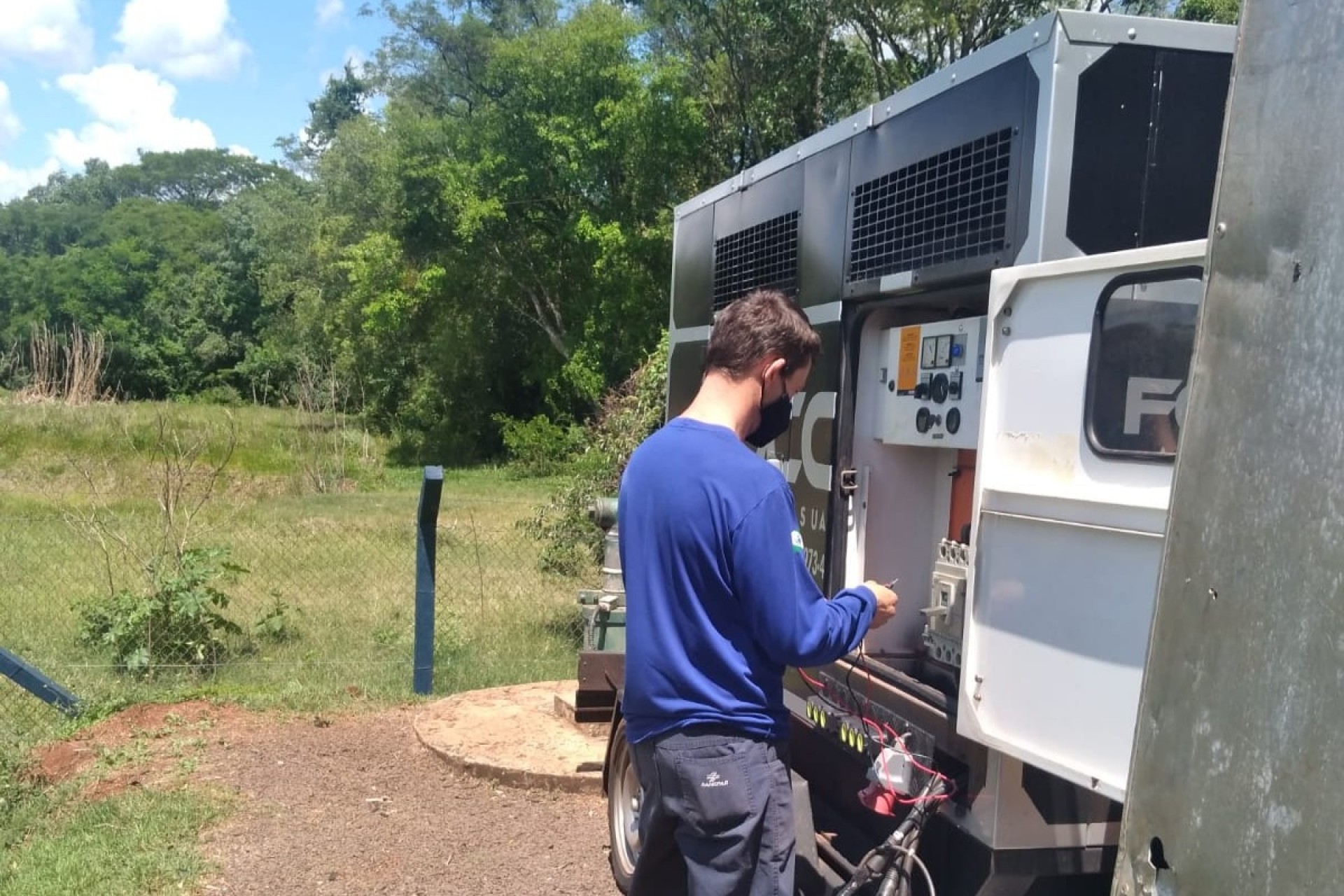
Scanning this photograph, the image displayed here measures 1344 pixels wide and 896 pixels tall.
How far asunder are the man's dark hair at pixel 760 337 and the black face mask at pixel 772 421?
118 millimetres

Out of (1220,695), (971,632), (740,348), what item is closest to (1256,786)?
(1220,695)

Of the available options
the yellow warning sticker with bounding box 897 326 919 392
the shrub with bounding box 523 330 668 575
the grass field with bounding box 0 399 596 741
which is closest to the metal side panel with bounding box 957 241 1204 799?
the yellow warning sticker with bounding box 897 326 919 392

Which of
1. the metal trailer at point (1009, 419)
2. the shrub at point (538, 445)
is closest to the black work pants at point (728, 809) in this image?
the metal trailer at point (1009, 419)

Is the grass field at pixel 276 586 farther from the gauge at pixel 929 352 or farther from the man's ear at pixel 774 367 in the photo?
the man's ear at pixel 774 367

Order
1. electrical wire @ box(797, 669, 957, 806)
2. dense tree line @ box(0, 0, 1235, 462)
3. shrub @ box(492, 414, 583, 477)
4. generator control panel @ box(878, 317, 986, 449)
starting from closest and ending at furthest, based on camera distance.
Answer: electrical wire @ box(797, 669, 957, 806), generator control panel @ box(878, 317, 986, 449), dense tree line @ box(0, 0, 1235, 462), shrub @ box(492, 414, 583, 477)

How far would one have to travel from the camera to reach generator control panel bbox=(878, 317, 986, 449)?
3.15 metres

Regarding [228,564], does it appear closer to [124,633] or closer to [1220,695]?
[124,633]

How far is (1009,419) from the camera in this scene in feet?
8.73

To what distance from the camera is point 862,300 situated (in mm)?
3643

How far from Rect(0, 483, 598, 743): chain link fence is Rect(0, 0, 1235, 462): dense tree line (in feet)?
34.0

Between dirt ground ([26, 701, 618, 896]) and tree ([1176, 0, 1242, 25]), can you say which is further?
tree ([1176, 0, 1242, 25])

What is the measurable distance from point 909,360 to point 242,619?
22.6 ft

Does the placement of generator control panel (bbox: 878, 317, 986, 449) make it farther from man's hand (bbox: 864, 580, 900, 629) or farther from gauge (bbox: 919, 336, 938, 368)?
man's hand (bbox: 864, 580, 900, 629)

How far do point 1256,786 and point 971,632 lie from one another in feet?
4.55
